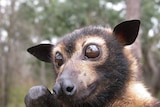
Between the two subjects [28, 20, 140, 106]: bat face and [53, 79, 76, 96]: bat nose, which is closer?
[53, 79, 76, 96]: bat nose

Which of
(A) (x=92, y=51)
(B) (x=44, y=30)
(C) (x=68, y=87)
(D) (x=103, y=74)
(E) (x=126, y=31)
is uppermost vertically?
(B) (x=44, y=30)

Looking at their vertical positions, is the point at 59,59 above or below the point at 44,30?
below

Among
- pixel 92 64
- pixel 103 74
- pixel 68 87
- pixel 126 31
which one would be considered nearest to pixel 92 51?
pixel 92 64

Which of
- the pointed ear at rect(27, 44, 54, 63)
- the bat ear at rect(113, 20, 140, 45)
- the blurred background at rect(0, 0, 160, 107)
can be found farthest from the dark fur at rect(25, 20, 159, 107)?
the blurred background at rect(0, 0, 160, 107)

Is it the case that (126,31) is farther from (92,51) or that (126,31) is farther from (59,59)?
(59,59)

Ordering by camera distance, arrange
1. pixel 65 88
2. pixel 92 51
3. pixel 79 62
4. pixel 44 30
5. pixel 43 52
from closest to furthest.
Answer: pixel 65 88, pixel 79 62, pixel 92 51, pixel 43 52, pixel 44 30

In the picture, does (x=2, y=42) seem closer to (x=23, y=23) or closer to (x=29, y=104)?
(x=23, y=23)

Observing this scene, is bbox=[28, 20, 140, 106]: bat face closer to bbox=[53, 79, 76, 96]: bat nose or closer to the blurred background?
bbox=[53, 79, 76, 96]: bat nose

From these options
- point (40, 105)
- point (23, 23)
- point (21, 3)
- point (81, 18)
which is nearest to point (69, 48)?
point (40, 105)
